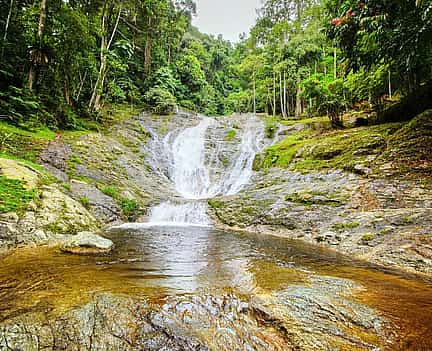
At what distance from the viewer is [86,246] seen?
477cm

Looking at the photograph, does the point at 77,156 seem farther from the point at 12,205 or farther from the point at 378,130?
the point at 378,130

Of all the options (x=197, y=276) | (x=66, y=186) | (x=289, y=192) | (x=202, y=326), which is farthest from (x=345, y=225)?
(x=66, y=186)

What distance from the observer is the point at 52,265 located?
3.79 m

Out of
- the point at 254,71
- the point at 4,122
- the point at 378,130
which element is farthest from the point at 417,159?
the point at 254,71

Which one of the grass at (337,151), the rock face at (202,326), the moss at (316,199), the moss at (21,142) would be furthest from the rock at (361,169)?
the moss at (21,142)

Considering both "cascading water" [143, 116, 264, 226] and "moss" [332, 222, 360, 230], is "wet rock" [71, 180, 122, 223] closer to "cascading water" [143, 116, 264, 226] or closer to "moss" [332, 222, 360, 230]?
"cascading water" [143, 116, 264, 226]

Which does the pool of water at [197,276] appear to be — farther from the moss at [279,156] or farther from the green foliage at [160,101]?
the green foliage at [160,101]

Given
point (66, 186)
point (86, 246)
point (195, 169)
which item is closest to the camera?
point (86, 246)

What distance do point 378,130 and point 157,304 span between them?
989 centimetres

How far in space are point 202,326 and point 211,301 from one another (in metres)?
0.33

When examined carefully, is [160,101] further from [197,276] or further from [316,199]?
[197,276]

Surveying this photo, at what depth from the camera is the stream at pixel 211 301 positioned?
6.81 ft

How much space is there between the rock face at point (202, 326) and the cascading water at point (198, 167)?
21.4ft

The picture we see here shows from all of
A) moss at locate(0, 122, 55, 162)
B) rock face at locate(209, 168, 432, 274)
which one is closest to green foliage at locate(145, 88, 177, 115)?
moss at locate(0, 122, 55, 162)
